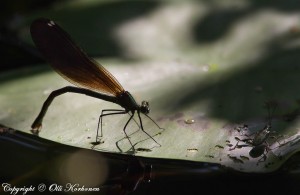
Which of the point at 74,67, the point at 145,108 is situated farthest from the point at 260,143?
the point at 74,67

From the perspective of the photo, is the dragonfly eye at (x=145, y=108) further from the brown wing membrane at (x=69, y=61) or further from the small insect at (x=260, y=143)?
the small insect at (x=260, y=143)

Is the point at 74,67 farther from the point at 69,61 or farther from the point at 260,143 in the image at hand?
the point at 260,143

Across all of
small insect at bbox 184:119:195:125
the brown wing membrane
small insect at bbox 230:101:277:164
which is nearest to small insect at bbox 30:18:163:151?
the brown wing membrane

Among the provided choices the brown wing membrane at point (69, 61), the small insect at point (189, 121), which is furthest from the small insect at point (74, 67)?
the small insect at point (189, 121)

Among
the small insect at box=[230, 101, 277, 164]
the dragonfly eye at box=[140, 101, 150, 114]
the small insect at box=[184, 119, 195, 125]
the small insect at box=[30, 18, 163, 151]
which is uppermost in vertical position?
the small insect at box=[30, 18, 163, 151]

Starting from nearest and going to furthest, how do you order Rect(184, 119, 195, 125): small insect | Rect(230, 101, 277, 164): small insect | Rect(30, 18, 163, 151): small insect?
Rect(230, 101, 277, 164): small insect
Rect(184, 119, 195, 125): small insect
Rect(30, 18, 163, 151): small insect

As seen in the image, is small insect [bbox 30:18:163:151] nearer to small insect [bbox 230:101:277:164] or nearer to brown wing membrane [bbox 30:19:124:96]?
brown wing membrane [bbox 30:19:124:96]

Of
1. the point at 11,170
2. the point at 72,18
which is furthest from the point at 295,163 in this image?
the point at 72,18

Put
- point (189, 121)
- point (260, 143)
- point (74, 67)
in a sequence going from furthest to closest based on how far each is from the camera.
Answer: point (74, 67) → point (189, 121) → point (260, 143)
